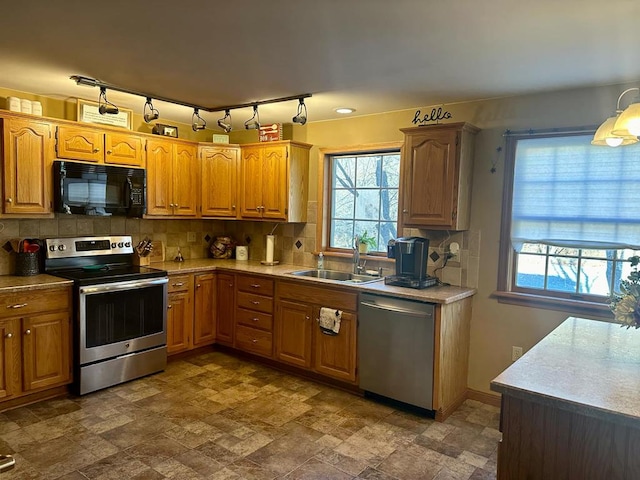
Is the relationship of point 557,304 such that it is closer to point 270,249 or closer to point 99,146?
point 270,249

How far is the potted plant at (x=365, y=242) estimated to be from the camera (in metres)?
4.10

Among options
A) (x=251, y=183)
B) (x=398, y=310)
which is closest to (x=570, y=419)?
(x=398, y=310)

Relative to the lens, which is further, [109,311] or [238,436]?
[109,311]

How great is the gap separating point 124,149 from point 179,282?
129 centimetres

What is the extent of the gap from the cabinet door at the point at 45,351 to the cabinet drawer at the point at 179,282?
94 centimetres

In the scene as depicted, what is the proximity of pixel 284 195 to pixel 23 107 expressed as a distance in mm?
2196

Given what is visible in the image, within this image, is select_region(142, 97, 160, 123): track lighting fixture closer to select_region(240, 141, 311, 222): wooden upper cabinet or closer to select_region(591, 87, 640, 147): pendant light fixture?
select_region(240, 141, 311, 222): wooden upper cabinet

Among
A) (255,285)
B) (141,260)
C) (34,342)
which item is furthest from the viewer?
(141,260)

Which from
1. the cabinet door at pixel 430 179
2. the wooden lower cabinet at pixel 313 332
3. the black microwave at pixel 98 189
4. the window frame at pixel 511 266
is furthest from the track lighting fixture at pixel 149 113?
the window frame at pixel 511 266

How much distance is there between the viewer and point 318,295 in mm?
3766

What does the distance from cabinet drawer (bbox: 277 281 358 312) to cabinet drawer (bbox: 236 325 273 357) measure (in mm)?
438

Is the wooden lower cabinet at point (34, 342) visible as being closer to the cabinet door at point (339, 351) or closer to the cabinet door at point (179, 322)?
the cabinet door at point (179, 322)

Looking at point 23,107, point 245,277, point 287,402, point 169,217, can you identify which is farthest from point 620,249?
point 23,107

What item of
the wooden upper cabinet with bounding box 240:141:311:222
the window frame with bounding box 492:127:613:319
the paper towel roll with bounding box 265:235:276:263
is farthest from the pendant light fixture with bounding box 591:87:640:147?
the paper towel roll with bounding box 265:235:276:263
